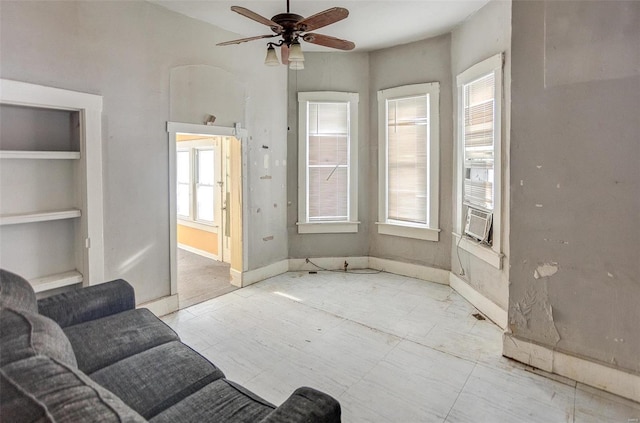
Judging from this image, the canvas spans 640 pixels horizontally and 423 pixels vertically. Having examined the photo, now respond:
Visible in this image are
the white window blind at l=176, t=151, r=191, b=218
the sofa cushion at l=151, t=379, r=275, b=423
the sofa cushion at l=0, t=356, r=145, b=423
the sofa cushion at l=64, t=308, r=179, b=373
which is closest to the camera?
the sofa cushion at l=0, t=356, r=145, b=423

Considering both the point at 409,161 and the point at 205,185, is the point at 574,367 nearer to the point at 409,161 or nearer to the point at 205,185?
the point at 409,161

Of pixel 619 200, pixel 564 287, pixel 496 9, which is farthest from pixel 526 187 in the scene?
pixel 496 9

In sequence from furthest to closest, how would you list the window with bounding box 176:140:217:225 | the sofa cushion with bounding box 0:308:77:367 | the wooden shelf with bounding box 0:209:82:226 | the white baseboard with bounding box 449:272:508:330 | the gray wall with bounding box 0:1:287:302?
the window with bounding box 176:140:217:225, the white baseboard with bounding box 449:272:508:330, the gray wall with bounding box 0:1:287:302, the wooden shelf with bounding box 0:209:82:226, the sofa cushion with bounding box 0:308:77:367

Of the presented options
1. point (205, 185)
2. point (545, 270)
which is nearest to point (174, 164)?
point (205, 185)

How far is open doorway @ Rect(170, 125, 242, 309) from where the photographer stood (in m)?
4.41

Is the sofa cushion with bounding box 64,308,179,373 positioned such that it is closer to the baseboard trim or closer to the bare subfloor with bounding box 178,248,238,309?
the bare subfloor with bounding box 178,248,238,309

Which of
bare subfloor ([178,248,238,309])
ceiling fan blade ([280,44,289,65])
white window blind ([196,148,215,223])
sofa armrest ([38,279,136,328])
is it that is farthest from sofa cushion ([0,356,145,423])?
white window blind ([196,148,215,223])

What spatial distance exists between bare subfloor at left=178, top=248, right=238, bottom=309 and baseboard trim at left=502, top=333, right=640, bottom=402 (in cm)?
310

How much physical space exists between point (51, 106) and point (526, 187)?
12.0 ft

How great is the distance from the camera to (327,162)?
5.10 meters

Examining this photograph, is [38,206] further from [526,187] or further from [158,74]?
[526,187]

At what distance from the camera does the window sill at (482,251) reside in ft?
11.2

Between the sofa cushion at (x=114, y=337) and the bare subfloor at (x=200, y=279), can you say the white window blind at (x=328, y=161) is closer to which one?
the bare subfloor at (x=200, y=279)

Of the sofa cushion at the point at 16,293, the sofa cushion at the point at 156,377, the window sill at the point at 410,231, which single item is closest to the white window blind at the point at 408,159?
the window sill at the point at 410,231
